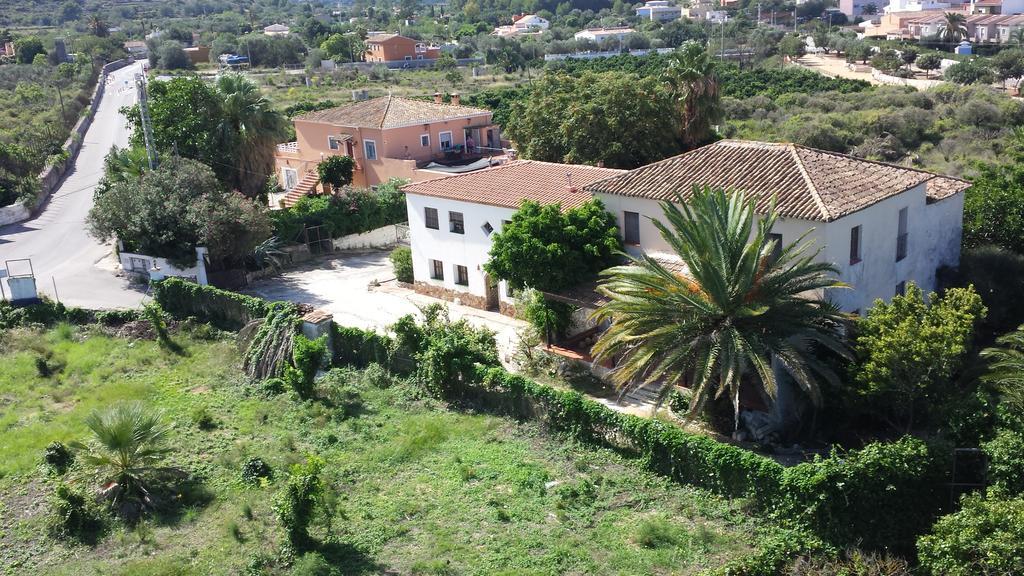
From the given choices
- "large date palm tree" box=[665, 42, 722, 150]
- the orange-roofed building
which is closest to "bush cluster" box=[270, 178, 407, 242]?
"large date palm tree" box=[665, 42, 722, 150]

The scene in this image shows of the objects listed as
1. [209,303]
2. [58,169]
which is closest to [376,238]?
[209,303]

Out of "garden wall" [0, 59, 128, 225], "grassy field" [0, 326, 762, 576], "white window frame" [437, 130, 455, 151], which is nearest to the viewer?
"grassy field" [0, 326, 762, 576]

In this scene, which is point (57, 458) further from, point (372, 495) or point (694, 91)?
point (694, 91)

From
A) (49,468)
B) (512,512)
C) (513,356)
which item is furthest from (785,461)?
(49,468)

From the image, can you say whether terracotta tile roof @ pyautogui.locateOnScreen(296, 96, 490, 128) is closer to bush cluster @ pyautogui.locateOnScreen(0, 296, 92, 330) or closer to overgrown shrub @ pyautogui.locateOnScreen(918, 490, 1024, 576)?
bush cluster @ pyautogui.locateOnScreen(0, 296, 92, 330)

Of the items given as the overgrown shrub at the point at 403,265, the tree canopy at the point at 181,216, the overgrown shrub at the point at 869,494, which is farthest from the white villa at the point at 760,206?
the tree canopy at the point at 181,216

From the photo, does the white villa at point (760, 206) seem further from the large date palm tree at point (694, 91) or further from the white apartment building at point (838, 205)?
the large date palm tree at point (694, 91)

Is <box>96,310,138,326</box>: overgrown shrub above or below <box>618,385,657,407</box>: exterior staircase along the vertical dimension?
above
